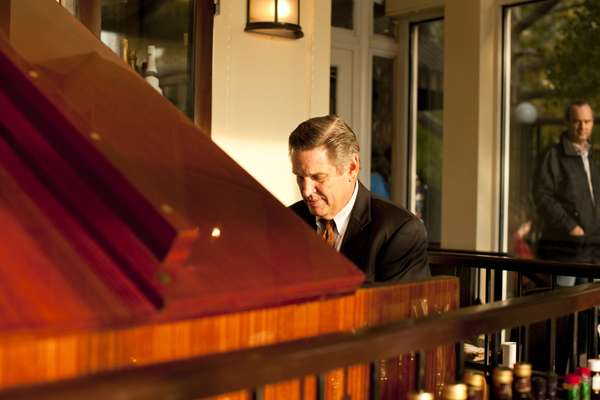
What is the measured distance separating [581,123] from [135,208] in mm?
4330

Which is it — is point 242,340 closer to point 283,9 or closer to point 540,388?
point 540,388

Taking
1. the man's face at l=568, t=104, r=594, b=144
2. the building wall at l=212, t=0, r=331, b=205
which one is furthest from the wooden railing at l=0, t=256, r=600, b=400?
the man's face at l=568, t=104, r=594, b=144

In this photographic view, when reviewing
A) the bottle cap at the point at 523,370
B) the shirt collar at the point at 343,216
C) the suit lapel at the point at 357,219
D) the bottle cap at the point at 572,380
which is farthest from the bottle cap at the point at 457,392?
the shirt collar at the point at 343,216

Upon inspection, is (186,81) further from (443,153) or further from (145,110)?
(443,153)

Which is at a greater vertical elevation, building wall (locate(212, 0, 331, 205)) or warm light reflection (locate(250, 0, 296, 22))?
warm light reflection (locate(250, 0, 296, 22))

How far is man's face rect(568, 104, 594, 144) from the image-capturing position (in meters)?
4.91

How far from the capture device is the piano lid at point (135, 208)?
1.00 meters

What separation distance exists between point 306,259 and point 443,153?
4230 mm

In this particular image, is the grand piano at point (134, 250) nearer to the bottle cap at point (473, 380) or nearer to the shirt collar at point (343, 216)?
the bottle cap at point (473, 380)

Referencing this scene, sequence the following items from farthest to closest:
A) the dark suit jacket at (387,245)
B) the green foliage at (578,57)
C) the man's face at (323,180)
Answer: the green foliage at (578,57)
the man's face at (323,180)
the dark suit jacket at (387,245)

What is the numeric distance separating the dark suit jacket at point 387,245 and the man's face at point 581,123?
305 cm

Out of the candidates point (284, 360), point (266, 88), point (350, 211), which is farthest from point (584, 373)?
point (266, 88)

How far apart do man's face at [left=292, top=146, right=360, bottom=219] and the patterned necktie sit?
2cm

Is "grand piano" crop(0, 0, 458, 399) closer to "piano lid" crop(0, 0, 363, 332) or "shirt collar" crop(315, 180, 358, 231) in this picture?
"piano lid" crop(0, 0, 363, 332)
